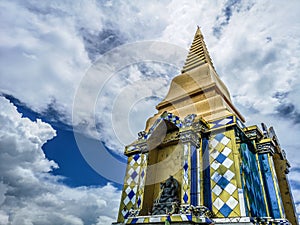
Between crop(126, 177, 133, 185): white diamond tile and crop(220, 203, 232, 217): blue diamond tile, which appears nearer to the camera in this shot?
crop(220, 203, 232, 217): blue diamond tile

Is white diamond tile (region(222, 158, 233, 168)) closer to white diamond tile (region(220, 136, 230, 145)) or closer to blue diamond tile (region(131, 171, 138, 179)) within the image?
white diamond tile (region(220, 136, 230, 145))

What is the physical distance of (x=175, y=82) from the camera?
1298 centimetres

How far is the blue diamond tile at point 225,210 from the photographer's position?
21.3 ft

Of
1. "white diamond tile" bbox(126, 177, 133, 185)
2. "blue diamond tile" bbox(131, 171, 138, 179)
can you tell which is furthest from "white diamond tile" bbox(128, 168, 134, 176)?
"white diamond tile" bbox(126, 177, 133, 185)

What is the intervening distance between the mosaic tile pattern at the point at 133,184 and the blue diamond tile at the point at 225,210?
267 cm

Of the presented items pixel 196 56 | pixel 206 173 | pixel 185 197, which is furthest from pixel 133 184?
pixel 196 56

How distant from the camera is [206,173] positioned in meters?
7.56

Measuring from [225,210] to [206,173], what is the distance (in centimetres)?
131

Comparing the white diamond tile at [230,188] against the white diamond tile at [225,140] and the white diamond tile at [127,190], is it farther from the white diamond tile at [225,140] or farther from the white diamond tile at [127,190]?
the white diamond tile at [127,190]

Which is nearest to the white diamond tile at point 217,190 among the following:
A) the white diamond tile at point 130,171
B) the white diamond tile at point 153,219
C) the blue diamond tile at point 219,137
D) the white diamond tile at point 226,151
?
the white diamond tile at point 226,151

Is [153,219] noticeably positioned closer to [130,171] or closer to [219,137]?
[130,171]

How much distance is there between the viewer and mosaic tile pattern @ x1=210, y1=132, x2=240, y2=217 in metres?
6.59

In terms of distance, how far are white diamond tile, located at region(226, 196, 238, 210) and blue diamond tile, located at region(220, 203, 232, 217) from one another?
0.27 ft

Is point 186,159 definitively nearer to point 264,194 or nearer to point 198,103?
point 264,194
